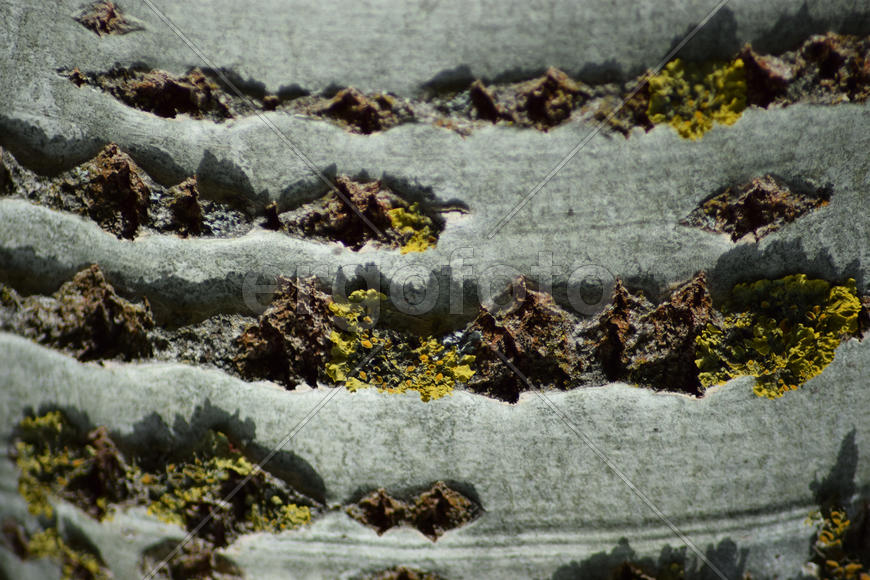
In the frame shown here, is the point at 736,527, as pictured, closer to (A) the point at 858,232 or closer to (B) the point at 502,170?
(A) the point at 858,232

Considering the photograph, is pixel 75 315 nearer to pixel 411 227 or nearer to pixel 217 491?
pixel 217 491

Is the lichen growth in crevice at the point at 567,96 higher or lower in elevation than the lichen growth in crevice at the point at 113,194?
higher

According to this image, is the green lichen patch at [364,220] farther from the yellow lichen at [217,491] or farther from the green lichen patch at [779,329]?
the green lichen patch at [779,329]

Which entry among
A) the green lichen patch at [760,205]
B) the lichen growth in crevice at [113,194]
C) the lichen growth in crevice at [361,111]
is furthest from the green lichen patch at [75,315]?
the green lichen patch at [760,205]

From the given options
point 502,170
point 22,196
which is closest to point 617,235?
point 502,170

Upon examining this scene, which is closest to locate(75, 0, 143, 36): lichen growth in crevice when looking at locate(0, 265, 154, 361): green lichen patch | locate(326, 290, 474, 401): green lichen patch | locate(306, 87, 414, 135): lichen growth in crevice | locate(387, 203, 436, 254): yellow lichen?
locate(306, 87, 414, 135): lichen growth in crevice

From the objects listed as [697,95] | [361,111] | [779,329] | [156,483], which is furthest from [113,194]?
[779,329]
